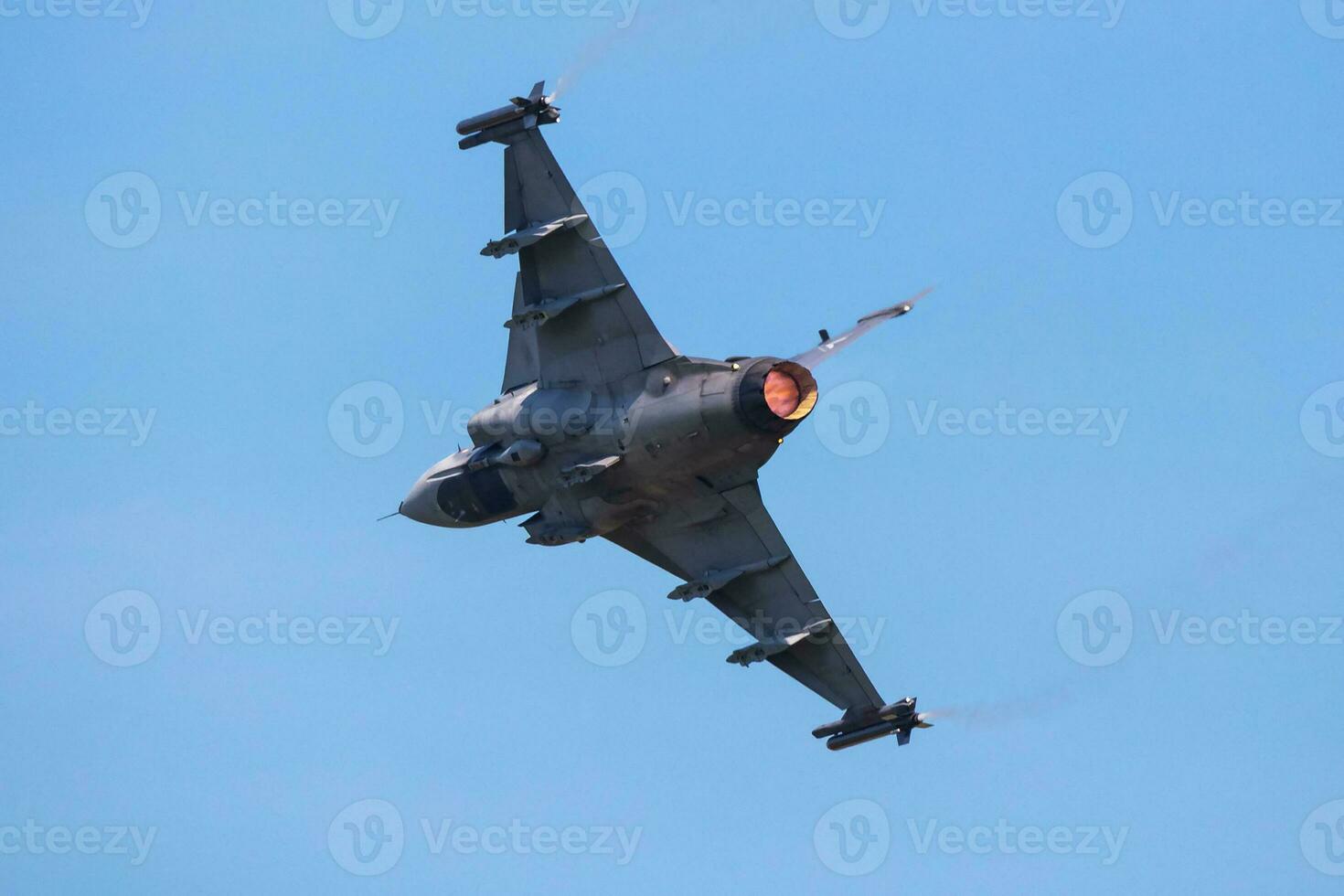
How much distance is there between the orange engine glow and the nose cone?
450 inches

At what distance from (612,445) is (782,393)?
4977 millimetres

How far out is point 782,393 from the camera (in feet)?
196

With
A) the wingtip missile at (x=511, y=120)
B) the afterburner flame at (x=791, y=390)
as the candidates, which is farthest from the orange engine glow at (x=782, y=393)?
the wingtip missile at (x=511, y=120)

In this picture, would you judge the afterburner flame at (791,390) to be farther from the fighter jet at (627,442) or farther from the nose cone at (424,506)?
the nose cone at (424,506)

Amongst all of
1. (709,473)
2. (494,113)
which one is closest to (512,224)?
(494,113)

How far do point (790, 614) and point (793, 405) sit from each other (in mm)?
8346

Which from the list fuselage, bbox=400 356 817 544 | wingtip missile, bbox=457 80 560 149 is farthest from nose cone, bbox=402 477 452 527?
wingtip missile, bbox=457 80 560 149

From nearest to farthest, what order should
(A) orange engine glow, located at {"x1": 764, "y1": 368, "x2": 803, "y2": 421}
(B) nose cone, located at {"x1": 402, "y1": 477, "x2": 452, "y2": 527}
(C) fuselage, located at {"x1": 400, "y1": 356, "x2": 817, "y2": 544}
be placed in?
(A) orange engine glow, located at {"x1": 764, "y1": 368, "x2": 803, "y2": 421}, (C) fuselage, located at {"x1": 400, "y1": 356, "x2": 817, "y2": 544}, (B) nose cone, located at {"x1": 402, "y1": 477, "x2": 452, "y2": 527}

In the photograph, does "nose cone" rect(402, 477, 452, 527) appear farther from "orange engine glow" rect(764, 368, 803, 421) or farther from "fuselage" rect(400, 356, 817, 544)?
"orange engine glow" rect(764, 368, 803, 421)

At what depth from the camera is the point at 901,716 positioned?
6519 cm

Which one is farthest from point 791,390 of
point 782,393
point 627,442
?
point 627,442

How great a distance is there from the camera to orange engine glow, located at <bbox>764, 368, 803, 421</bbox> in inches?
2340

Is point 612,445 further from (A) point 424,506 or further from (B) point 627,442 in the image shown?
(A) point 424,506

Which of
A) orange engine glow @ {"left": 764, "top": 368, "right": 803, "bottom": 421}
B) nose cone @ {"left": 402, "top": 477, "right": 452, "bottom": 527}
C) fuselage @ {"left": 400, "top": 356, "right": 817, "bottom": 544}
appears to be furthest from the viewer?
nose cone @ {"left": 402, "top": 477, "right": 452, "bottom": 527}
